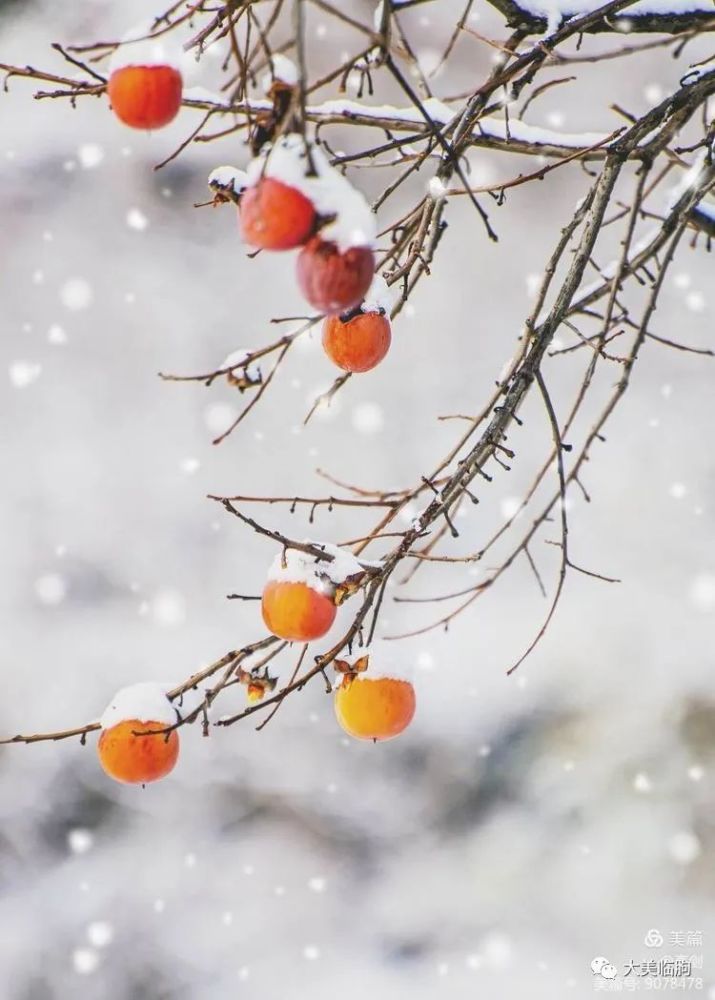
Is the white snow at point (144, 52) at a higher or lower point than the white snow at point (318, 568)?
higher

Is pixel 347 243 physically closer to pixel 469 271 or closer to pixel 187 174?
pixel 469 271

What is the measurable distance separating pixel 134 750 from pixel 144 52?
0.72 meters

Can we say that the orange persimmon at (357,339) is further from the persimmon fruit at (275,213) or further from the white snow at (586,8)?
the white snow at (586,8)

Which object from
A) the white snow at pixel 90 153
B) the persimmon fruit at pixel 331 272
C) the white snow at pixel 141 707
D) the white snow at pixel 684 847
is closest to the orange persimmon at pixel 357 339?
the persimmon fruit at pixel 331 272

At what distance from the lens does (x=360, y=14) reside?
9.58 feet

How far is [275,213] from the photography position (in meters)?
0.58

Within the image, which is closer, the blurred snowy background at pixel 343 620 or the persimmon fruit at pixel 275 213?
the persimmon fruit at pixel 275 213

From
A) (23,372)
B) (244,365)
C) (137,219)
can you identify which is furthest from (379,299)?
(23,372)

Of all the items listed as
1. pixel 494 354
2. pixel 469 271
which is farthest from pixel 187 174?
pixel 494 354

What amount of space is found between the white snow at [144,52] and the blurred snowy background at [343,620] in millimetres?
2360

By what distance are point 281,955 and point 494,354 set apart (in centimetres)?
261

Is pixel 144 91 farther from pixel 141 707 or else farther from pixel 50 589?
pixel 50 589

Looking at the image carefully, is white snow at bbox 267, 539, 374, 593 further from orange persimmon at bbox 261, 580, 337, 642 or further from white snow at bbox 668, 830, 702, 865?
white snow at bbox 668, 830, 702, 865

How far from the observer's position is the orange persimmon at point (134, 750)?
2.89 feet
